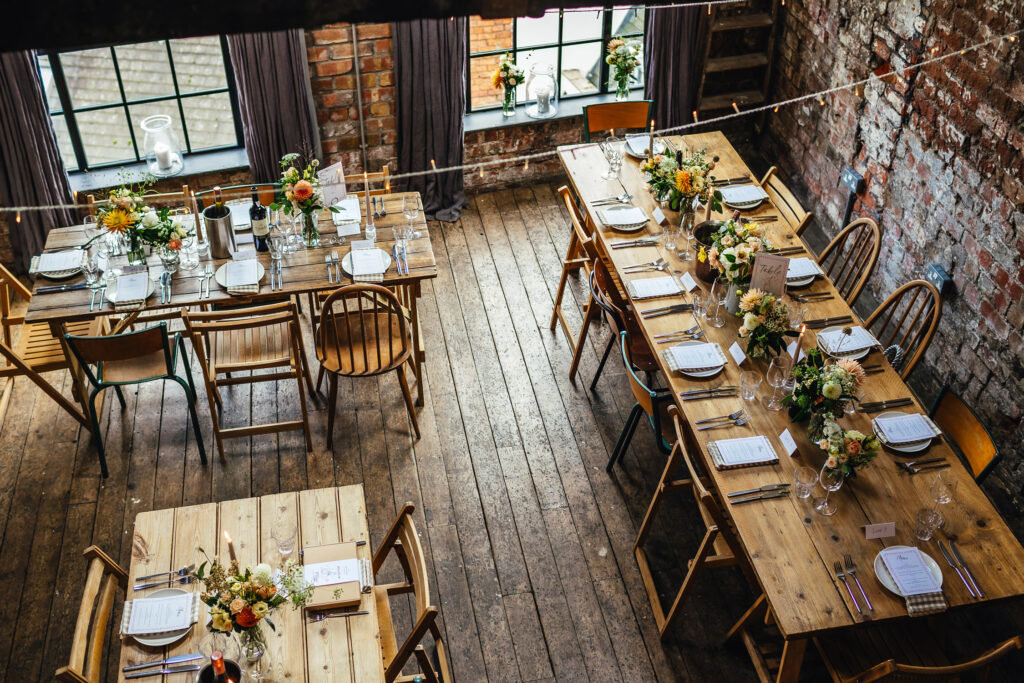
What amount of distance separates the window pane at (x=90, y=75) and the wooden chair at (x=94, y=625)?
452cm

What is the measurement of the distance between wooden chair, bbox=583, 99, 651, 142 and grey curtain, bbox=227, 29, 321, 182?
5.82 ft

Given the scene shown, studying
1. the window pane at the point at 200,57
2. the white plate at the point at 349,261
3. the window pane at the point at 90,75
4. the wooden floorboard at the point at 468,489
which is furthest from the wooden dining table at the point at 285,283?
the window pane at the point at 90,75

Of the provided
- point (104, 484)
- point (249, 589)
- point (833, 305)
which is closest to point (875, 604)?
point (833, 305)

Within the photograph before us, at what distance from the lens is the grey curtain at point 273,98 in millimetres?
5320

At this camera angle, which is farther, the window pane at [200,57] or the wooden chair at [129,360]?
the window pane at [200,57]

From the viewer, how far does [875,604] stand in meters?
2.93

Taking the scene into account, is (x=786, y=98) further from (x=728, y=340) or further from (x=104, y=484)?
(x=104, y=484)

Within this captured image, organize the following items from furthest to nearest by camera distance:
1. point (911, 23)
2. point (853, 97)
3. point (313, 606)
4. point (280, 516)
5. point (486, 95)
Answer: point (486, 95), point (853, 97), point (911, 23), point (280, 516), point (313, 606)

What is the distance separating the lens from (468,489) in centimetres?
438

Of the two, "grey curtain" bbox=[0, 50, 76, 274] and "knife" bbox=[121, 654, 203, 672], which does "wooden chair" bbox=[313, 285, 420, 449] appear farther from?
"grey curtain" bbox=[0, 50, 76, 274]

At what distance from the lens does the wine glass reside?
3.24 m

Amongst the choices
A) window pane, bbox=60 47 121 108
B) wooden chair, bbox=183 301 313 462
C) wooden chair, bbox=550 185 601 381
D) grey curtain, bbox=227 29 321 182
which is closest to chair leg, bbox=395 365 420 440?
wooden chair, bbox=183 301 313 462

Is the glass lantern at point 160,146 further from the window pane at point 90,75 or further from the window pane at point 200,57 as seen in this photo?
the window pane at point 90,75

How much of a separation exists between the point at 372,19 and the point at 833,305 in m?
3.84
